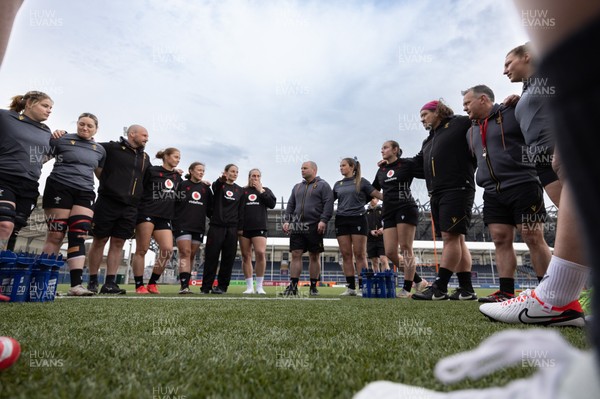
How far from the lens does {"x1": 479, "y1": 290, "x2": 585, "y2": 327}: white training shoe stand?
1.76 m

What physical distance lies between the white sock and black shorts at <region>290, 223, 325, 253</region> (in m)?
4.72

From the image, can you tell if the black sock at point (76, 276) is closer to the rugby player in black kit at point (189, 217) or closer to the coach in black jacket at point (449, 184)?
the rugby player in black kit at point (189, 217)

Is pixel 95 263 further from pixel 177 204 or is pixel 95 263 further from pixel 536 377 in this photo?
pixel 536 377

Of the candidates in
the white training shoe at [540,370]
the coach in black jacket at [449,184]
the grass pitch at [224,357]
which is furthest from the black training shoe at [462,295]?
the white training shoe at [540,370]

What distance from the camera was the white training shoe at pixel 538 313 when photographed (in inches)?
69.1

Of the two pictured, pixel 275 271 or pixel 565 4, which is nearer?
pixel 565 4

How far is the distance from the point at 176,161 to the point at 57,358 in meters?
5.78

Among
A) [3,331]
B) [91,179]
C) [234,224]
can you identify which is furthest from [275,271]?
[3,331]

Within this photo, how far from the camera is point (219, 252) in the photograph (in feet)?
22.8

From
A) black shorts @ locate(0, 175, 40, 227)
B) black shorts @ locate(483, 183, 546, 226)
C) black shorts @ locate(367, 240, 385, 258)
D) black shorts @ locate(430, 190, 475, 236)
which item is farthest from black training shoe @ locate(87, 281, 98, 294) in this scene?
black shorts @ locate(367, 240, 385, 258)

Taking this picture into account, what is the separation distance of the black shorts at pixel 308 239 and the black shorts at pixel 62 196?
10.6 ft

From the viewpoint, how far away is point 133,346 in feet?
4.40

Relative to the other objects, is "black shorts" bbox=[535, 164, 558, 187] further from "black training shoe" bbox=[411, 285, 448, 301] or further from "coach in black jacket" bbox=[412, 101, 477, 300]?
"black training shoe" bbox=[411, 285, 448, 301]

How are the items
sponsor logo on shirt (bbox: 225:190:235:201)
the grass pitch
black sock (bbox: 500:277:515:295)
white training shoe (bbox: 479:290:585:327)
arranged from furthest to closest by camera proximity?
sponsor logo on shirt (bbox: 225:190:235:201)
black sock (bbox: 500:277:515:295)
white training shoe (bbox: 479:290:585:327)
the grass pitch
